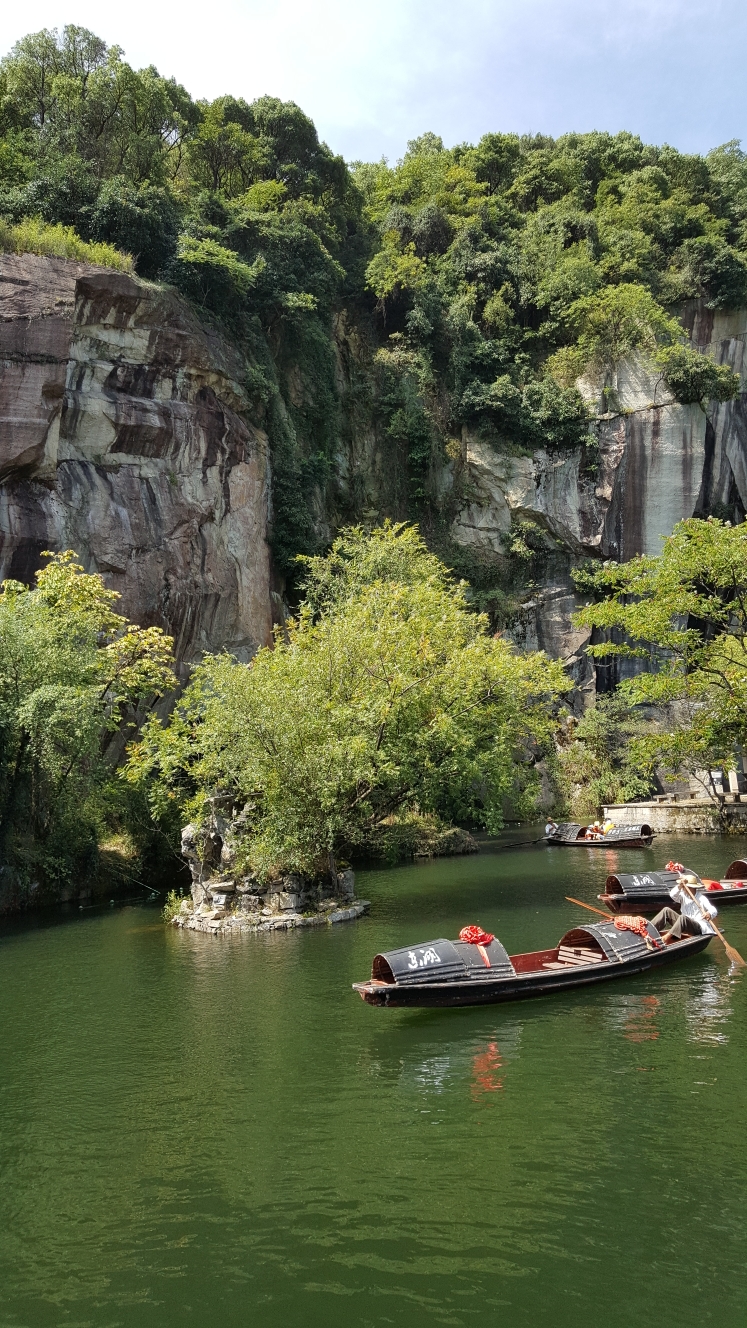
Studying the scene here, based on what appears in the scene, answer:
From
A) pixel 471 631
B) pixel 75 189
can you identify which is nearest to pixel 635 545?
pixel 471 631

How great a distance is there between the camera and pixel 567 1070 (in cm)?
900

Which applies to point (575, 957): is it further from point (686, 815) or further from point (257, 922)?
point (686, 815)

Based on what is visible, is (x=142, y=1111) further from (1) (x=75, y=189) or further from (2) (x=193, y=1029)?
(1) (x=75, y=189)

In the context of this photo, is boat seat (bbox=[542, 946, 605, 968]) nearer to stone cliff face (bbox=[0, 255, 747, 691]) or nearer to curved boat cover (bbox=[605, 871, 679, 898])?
curved boat cover (bbox=[605, 871, 679, 898])

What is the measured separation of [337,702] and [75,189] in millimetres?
24095

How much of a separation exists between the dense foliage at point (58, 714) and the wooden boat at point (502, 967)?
11503mm

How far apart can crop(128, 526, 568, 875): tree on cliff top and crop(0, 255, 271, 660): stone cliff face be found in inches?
349

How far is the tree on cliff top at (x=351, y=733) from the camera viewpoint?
60.0 feet

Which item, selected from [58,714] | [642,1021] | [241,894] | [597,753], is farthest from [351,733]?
[597,753]

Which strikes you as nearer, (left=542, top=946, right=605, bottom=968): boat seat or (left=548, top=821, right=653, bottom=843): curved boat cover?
(left=542, top=946, right=605, bottom=968): boat seat

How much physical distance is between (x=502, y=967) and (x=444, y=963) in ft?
2.73

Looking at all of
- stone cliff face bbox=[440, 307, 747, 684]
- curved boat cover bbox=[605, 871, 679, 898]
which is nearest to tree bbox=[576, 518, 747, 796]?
curved boat cover bbox=[605, 871, 679, 898]

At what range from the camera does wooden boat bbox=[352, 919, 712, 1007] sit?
34.7ft

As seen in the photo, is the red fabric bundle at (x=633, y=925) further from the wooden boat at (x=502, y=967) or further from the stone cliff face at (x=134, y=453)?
the stone cliff face at (x=134, y=453)
